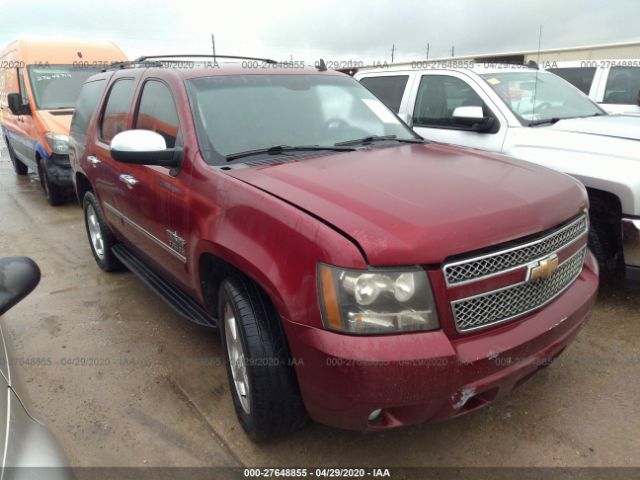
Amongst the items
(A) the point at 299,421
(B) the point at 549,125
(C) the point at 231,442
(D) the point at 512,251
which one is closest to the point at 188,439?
(C) the point at 231,442

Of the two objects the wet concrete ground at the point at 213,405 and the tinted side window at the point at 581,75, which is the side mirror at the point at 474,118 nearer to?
the wet concrete ground at the point at 213,405

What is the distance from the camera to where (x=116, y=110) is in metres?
3.83

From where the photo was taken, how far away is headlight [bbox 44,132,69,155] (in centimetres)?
694

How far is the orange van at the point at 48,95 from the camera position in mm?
7051

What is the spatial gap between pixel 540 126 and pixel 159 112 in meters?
3.26

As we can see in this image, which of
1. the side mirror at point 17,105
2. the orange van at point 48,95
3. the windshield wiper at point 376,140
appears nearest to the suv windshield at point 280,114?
the windshield wiper at point 376,140

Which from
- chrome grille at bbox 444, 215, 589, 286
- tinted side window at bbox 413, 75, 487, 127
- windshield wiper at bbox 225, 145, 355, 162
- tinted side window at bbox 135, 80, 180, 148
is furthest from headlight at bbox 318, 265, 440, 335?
tinted side window at bbox 413, 75, 487, 127

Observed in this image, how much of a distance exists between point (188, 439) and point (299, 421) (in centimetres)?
65

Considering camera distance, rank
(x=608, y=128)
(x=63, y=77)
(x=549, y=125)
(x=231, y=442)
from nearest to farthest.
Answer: (x=231, y=442), (x=608, y=128), (x=549, y=125), (x=63, y=77)

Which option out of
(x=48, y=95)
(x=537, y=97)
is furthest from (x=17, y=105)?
(x=537, y=97)

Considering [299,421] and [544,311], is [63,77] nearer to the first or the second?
[299,421]

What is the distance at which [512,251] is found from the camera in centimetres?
193

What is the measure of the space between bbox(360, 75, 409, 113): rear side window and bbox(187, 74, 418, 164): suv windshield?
212cm

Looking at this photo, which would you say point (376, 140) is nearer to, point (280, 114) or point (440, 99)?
point (280, 114)
